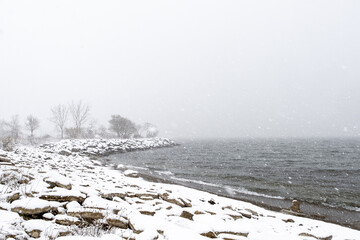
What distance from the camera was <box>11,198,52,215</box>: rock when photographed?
3133mm

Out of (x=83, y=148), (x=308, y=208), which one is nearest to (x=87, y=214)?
(x=308, y=208)

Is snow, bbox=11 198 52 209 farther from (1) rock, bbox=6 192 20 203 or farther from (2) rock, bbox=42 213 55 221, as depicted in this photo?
(1) rock, bbox=6 192 20 203

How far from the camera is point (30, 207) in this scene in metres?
3.18

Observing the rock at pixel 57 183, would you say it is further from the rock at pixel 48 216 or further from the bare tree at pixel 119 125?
the bare tree at pixel 119 125

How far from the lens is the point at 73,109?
42.6 metres

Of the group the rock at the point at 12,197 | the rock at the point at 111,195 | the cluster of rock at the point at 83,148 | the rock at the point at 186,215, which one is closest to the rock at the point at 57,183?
the rock at the point at 111,195

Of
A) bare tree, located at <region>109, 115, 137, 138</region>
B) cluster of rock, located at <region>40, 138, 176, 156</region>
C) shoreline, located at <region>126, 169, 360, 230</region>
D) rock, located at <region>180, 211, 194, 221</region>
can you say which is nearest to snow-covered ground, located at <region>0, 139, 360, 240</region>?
rock, located at <region>180, 211, 194, 221</region>

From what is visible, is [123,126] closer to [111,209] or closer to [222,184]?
[222,184]

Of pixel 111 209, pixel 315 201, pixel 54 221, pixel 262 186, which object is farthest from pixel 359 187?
pixel 54 221

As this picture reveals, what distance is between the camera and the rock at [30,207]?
10.3 feet

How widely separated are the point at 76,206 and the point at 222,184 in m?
10.6

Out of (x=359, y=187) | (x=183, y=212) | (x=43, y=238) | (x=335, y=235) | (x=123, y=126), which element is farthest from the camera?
(x=123, y=126)

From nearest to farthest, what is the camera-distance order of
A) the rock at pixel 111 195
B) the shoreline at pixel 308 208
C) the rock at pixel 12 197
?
the rock at pixel 12 197 → the rock at pixel 111 195 → the shoreline at pixel 308 208

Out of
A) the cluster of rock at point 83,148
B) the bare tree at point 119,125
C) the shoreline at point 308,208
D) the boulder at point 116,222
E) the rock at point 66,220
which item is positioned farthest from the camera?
the bare tree at point 119,125
